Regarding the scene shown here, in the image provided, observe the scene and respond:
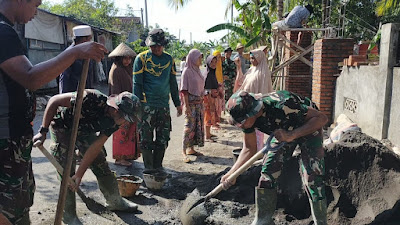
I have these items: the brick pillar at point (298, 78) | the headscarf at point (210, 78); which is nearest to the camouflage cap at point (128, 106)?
the headscarf at point (210, 78)

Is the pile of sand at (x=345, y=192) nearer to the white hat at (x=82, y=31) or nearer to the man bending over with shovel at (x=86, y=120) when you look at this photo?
the man bending over with shovel at (x=86, y=120)

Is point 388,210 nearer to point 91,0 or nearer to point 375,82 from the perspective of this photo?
point 375,82

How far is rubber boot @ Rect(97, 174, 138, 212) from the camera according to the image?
376cm

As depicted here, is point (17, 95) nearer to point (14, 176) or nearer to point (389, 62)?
point (14, 176)

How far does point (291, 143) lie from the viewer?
332 centimetres

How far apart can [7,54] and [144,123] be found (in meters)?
3.08

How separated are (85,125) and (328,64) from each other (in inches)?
206

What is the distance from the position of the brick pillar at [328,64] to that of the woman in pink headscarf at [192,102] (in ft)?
8.19

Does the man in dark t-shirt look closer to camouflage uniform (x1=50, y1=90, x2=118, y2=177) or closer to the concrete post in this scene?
camouflage uniform (x1=50, y1=90, x2=118, y2=177)

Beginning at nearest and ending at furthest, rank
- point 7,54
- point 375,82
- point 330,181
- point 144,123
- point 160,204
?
point 7,54 → point 330,181 → point 160,204 → point 144,123 → point 375,82

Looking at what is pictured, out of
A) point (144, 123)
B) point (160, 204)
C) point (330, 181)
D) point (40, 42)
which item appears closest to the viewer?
point (330, 181)

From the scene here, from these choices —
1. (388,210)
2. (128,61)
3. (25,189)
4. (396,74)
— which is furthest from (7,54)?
(396,74)

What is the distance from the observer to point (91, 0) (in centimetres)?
3162

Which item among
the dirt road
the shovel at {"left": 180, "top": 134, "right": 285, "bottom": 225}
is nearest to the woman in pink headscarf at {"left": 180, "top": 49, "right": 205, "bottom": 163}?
the dirt road
